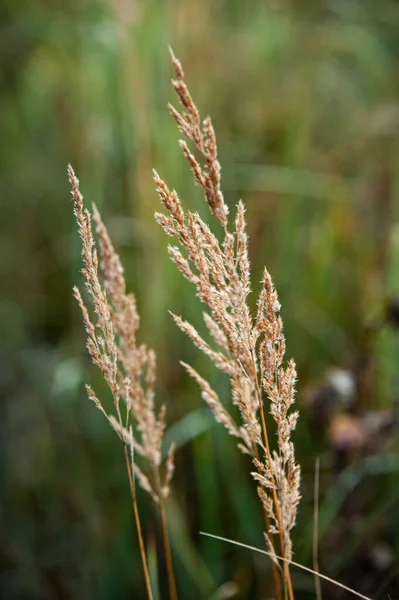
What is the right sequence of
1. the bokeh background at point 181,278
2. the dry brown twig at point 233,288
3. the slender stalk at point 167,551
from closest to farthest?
the dry brown twig at point 233,288 → the slender stalk at point 167,551 → the bokeh background at point 181,278

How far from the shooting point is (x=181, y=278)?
1.57m

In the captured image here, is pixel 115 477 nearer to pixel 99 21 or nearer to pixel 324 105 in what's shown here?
pixel 99 21

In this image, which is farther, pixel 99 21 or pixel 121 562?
pixel 99 21

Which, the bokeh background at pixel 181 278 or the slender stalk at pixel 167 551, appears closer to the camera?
the slender stalk at pixel 167 551

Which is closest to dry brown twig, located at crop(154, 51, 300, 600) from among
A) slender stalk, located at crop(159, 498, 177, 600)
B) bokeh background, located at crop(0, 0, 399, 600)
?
slender stalk, located at crop(159, 498, 177, 600)

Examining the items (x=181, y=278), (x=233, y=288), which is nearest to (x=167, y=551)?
(x=233, y=288)

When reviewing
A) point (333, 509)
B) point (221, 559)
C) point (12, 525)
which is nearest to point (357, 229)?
point (333, 509)

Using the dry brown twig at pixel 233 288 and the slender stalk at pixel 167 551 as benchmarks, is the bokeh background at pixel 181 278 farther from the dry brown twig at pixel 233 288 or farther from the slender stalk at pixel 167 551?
the dry brown twig at pixel 233 288

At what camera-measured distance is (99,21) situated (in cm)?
192

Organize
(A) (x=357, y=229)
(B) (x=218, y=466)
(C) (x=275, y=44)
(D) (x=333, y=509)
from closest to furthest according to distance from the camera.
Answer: (D) (x=333, y=509)
(B) (x=218, y=466)
(A) (x=357, y=229)
(C) (x=275, y=44)

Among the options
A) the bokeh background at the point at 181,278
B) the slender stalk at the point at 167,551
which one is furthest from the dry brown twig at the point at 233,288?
the bokeh background at the point at 181,278

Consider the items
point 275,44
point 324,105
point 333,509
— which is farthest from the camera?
point 324,105

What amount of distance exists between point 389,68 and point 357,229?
2.89ft

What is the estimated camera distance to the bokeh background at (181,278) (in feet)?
4.33
